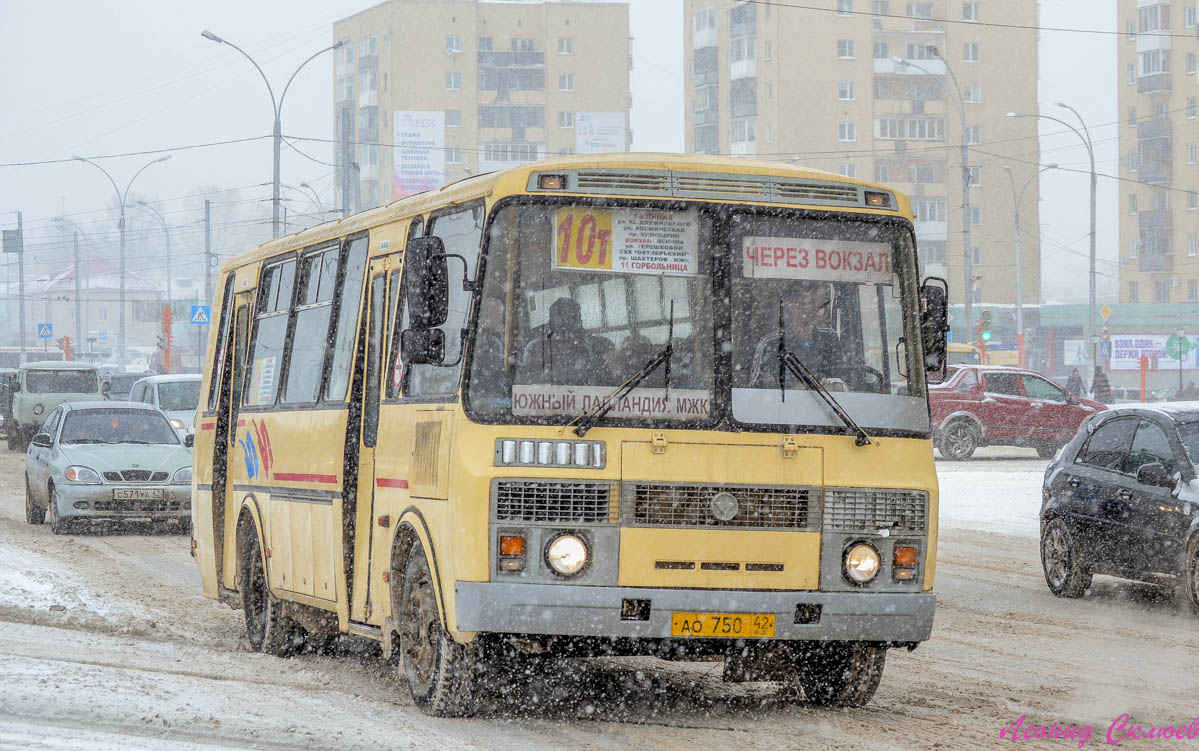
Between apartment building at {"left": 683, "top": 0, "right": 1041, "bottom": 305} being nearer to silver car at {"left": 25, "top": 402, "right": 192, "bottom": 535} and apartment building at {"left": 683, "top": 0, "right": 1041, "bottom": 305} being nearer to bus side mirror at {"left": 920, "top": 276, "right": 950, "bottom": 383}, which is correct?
silver car at {"left": 25, "top": 402, "right": 192, "bottom": 535}

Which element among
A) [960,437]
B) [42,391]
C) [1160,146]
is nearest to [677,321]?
[960,437]

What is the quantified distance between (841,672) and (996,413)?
82.6 feet

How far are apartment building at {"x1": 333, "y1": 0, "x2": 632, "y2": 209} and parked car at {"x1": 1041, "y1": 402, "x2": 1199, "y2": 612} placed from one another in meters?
107

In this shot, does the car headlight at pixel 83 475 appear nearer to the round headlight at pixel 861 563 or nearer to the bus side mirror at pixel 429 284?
the bus side mirror at pixel 429 284

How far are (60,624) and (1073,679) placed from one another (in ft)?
22.0

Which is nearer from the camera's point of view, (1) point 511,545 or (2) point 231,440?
(1) point 511,545

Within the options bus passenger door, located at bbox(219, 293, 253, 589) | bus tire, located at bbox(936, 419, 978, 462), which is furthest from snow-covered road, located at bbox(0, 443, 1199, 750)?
bus tire, located at bbox(936, 419, 978, 462)

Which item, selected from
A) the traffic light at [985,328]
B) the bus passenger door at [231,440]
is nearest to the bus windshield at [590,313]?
the bus passenger door at [231,440]

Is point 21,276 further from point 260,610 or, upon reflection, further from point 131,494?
point 260,610

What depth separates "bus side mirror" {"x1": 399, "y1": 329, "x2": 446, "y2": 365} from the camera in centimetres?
773

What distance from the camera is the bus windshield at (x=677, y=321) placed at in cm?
770

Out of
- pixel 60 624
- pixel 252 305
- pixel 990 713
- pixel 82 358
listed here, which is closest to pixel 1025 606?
pixel 990 713

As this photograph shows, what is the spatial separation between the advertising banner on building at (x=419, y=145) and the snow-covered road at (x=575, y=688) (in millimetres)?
96266

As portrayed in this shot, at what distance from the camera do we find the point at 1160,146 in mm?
105875
